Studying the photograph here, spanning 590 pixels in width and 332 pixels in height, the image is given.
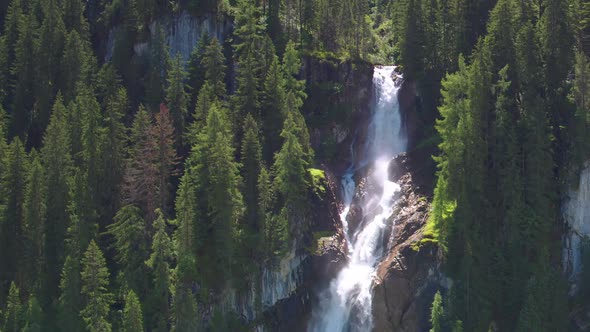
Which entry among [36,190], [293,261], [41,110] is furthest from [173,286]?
Answer: [41,110]

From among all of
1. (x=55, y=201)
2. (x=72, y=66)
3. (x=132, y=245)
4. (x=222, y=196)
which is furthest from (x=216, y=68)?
(x=132, y=245)

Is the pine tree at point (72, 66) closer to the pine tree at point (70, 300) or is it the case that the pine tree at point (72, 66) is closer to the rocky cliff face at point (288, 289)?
the pine tree at point (70, 300)

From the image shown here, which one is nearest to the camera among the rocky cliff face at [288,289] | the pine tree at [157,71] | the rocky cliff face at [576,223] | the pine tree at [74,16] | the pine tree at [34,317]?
the pine tree at [34,317]

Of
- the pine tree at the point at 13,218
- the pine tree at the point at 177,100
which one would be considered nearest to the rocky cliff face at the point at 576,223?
the pine tree at the point at 177,100

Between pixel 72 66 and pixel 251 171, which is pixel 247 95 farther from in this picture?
pixel 72 66

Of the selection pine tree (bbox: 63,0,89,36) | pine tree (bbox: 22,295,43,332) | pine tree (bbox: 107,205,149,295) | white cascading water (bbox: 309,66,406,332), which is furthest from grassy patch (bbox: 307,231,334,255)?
pine tree (bbox: 63,0,89,36)

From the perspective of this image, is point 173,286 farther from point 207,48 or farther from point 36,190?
point 207,48
